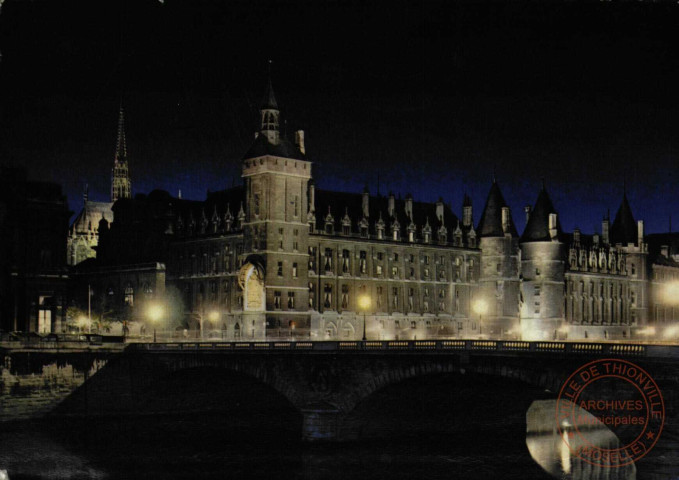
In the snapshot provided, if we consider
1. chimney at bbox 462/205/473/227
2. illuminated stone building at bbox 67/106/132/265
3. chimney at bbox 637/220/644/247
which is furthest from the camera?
illuminated stone building at bbox 67/106/132/265

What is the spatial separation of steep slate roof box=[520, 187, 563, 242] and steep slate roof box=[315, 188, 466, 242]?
842 centimetres

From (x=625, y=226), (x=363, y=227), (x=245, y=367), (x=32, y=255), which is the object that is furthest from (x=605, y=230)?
(x=245, y=367)

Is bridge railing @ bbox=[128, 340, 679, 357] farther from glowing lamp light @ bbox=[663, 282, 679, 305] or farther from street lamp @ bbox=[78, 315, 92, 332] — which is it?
glowing lamp light @ bbox=[663, 282, 679, 305]

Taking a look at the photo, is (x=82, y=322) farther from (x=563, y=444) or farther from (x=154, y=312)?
(x=563, y=444)

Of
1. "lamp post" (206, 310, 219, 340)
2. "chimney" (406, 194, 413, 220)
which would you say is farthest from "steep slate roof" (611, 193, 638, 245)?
"lamp post" (206, 310, 219, 340)

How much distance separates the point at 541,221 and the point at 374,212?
63.6 feet

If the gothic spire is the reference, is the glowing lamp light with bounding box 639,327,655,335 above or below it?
below

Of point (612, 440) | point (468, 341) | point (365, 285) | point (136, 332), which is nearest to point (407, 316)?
point (365, 285)

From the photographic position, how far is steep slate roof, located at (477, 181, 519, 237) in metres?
132

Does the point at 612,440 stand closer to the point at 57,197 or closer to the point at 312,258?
the point at 312,258

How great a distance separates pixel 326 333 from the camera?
11419cm

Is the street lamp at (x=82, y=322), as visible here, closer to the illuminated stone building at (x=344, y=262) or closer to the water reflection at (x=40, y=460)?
the illuminated stone building at (x=344, y=262)

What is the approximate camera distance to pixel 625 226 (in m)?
149

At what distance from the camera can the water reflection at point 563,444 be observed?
5924 centimetres
